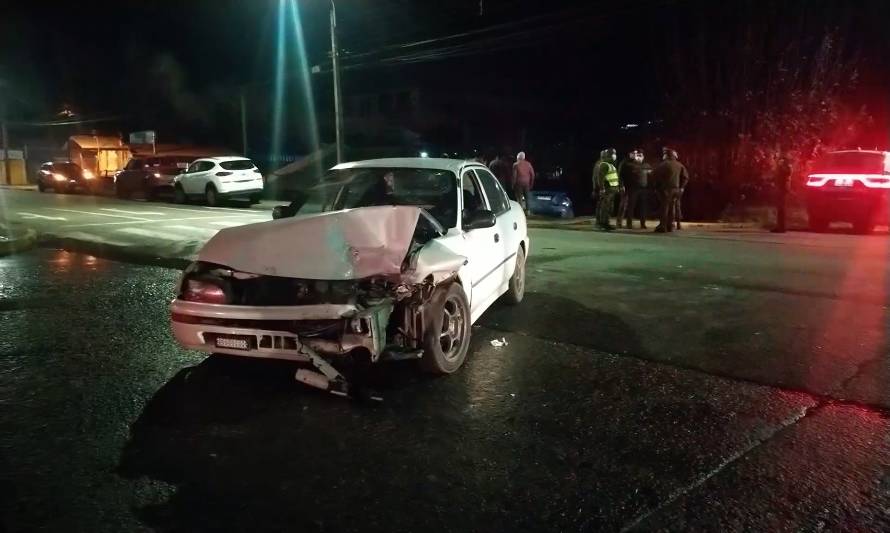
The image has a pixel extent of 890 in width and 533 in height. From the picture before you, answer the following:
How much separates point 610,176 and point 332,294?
12.3 m

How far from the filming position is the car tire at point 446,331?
5.16 metres

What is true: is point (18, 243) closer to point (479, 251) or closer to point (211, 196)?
point (479, 251)

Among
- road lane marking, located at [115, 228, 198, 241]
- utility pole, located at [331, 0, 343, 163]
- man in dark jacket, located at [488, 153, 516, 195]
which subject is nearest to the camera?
road lane marking, located at [115, 228, 198, 241]

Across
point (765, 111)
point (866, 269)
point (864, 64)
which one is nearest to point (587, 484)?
point (866, 269)

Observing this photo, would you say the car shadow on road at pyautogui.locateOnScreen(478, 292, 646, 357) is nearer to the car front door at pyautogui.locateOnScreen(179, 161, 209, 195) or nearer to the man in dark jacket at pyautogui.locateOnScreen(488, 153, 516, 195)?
the man in dark jacket at pyautogui.locateOnScreen(488, 153, 516, 195)

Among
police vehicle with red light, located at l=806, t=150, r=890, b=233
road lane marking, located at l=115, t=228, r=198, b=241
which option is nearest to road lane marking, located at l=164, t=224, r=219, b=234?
road lane marking, located at l=115, t=228, r=198, b=241

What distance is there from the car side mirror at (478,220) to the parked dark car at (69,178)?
1271 inches

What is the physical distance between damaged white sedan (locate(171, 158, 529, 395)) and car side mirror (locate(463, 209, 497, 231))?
32 centimetres

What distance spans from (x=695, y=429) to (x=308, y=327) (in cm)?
248

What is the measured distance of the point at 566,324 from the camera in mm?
7180

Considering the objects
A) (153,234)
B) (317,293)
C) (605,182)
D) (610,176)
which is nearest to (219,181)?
(153,234)

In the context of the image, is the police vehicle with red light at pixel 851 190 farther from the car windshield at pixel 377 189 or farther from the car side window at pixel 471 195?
the car windshield at pixel 377 189

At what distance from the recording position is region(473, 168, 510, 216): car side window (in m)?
7.30

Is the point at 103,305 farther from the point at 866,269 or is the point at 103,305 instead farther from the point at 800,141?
Result: the point at 800,141
